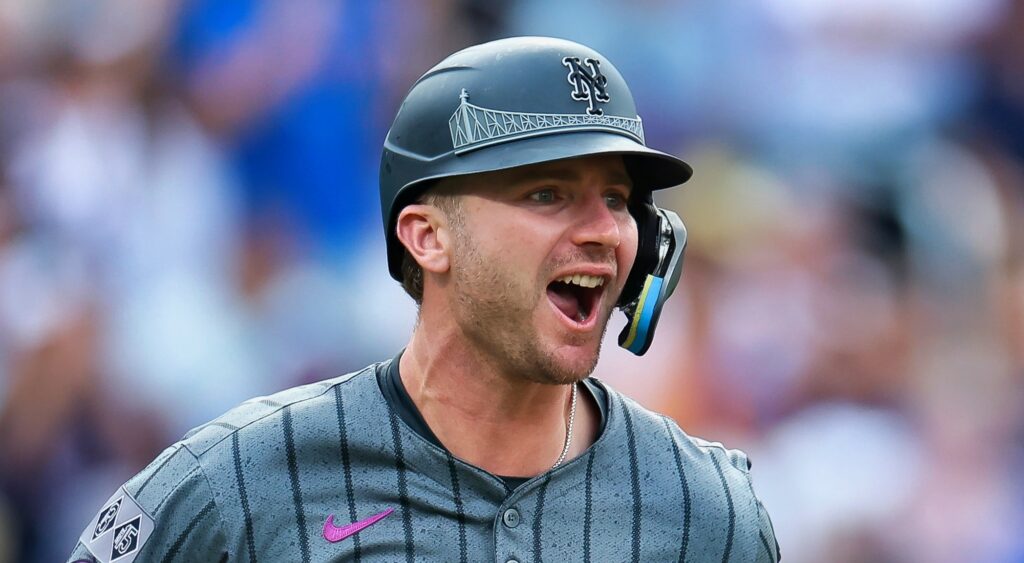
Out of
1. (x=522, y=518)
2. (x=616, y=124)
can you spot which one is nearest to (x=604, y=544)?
(x=522, y=518)

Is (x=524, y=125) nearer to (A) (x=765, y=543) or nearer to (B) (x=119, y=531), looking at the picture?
(A) (x=765, y=543)

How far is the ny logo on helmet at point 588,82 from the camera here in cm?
280

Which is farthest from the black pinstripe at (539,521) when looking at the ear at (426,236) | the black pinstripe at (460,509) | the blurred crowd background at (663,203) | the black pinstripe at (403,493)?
the blurred crowd background at (663,203)

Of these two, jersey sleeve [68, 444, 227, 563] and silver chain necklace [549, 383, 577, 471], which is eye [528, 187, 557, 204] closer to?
silver chain necklace [549, 383, 577, 471]

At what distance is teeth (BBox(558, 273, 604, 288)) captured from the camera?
9.09 ft

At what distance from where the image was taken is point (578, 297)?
113 inches

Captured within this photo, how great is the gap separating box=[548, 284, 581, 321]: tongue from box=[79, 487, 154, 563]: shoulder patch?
2.92 ft

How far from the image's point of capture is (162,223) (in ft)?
17.6

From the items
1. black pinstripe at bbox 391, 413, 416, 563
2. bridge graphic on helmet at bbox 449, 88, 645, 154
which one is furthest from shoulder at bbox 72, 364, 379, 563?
bridge graphic on helmet at bbox 449, 88, 645, 154

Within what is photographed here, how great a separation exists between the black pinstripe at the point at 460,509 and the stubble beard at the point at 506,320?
210 mm

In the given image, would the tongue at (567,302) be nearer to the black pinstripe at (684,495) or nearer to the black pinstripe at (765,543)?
the black pinstripe at (684,495)

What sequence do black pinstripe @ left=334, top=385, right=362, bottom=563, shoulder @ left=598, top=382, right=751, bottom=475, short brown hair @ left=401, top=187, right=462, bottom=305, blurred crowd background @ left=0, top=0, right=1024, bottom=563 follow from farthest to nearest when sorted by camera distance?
blurred crowd background @ left=0, top=0, right=1024, bottom=563, shoulder @ left=598, top=382, right=751, bottom=475, short brown hair @ left=401, top=187, right=462, bottom=305, black pinstripe @ left=334, top=385, right=362, bottom=563

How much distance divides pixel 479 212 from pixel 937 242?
3102 millimetres

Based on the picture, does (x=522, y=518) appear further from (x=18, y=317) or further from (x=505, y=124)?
(x=18, y=317)
